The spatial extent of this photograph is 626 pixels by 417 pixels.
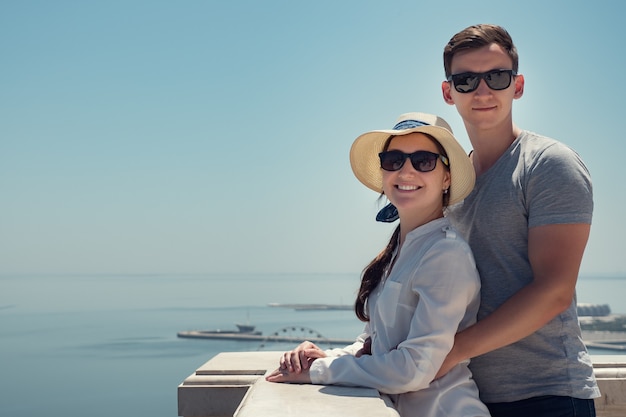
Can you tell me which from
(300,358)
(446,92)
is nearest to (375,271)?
(300,358)

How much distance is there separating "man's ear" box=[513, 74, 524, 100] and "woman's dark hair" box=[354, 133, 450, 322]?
401mm

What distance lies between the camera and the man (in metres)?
1.65

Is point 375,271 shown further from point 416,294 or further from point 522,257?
point 522,257

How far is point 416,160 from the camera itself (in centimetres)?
178

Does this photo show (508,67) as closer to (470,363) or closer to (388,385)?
(470,363)

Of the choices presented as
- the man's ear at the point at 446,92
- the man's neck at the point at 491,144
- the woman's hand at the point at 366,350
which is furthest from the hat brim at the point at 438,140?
the woman's hand at the point at 366,350

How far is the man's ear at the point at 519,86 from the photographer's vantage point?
201 cm

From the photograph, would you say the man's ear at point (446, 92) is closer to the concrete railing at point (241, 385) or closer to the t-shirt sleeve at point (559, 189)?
the t-shirt sleeve at point (559, 189)

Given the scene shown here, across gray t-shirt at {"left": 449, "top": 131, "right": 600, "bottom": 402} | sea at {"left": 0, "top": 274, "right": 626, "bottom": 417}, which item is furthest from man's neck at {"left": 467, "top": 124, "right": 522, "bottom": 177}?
sea at {"left": 0, "top": 274, "right": 626, "bottom": 417}

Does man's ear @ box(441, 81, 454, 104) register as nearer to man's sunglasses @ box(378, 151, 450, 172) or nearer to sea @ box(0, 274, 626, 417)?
man's sunglasses @ box(378, 151, 450, 172)

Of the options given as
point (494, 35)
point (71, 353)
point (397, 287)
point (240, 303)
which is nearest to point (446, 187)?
point (397, 287)

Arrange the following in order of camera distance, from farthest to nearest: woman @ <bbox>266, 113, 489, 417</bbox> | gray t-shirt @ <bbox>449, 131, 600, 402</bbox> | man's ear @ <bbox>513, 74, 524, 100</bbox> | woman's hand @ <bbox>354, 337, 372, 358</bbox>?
man's ear @ <bbox>513, 74, 524, 100</bbox> → woman's hand @ <bbox>354, 337, 372, 358</bbox> → gray t-shirt @ <bbox>449, 131, 600, 402</bbox> → woman @ <bbox>266, 113, 489, 417</bbox>

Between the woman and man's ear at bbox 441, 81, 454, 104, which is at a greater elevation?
man's ear at bbox 441, 81, 454, 104

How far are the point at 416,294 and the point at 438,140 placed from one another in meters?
0.41
